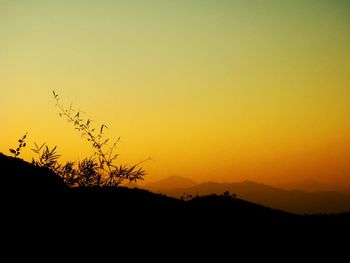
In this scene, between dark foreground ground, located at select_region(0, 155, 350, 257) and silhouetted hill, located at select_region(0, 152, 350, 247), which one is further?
silhouetted hill, located at select_region(0, 152, 350, 247)

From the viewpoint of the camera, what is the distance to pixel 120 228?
10.0 meters

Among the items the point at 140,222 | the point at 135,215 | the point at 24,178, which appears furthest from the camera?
the point at 24,178

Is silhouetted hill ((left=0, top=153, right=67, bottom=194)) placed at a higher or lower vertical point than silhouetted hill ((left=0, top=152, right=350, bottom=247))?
higher

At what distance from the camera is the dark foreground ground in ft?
31.2

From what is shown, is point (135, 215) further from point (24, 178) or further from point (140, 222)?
point (24, 178)

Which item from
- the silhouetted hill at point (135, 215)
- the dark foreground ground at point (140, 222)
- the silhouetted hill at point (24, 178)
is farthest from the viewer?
the silhouetted hill at point (24, 178)

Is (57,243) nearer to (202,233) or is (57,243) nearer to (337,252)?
(202,233)

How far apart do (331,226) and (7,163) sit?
10.5m

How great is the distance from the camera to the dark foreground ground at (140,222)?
952cm

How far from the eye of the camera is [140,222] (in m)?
10.4

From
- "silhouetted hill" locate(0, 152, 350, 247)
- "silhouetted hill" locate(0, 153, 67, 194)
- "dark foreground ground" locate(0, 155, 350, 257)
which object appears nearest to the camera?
"dark foreground ground" locate(0, 155, 350, 257)

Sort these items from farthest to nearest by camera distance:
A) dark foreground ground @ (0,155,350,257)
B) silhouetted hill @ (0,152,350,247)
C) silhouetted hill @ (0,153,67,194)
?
silhouetted hill @ (0,153,67,194) → silhouetted hill @ (0,152,350,247) → dark foreground ground @ (0,155,350,257)

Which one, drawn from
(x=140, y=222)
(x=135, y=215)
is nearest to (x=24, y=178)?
(x=135, y=215)

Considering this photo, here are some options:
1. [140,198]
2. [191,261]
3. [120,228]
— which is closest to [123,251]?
[120,228]
